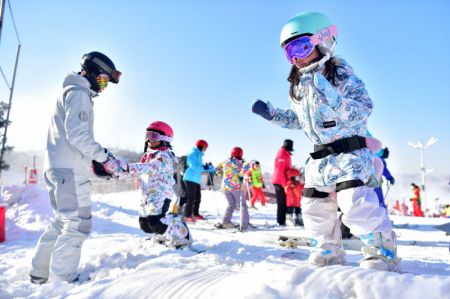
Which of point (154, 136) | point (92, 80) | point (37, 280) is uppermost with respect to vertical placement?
point (92, 80)

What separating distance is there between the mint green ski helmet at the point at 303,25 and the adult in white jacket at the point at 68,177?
192 centimetres

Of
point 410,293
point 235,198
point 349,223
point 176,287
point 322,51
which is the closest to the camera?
point 410,293

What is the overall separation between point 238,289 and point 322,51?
208 centimetres

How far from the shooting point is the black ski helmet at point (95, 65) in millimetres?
3424

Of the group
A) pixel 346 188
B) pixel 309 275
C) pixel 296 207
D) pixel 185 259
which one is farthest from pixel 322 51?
pixel 296 207

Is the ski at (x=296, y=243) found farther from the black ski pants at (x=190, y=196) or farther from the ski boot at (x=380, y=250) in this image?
the black ski pants at (x=190, y=196)

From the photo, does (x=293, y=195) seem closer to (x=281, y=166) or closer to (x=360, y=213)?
(x=281, y=166)

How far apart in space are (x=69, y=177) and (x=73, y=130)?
0.43 meters

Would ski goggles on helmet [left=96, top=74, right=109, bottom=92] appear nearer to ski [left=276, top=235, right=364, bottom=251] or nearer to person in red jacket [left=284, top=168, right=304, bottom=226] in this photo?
ski [left=276, top=235, right=364, bottom=251]

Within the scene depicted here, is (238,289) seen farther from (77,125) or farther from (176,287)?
(77,125)

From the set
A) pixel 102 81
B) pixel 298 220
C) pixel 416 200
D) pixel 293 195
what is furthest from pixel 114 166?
pixel 416 200

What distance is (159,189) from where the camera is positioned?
4406 millimetres

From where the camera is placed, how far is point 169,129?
15.5 feet

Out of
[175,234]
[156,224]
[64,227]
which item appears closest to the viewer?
[64,227]
